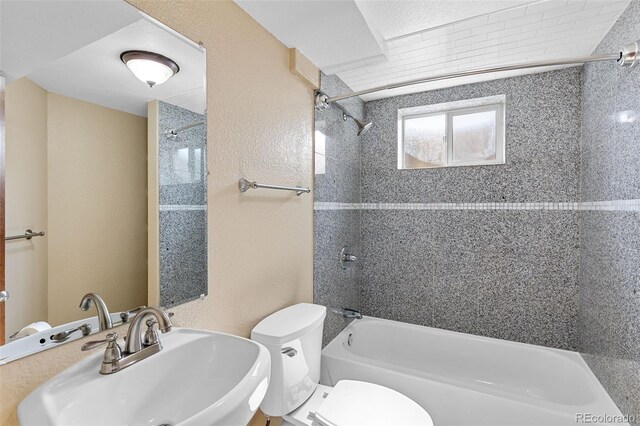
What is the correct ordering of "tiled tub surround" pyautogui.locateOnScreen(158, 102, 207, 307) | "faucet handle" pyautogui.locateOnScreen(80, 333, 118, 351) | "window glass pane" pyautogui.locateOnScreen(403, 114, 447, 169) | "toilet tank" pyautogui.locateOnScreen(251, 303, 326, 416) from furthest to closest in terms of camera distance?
1. "window glass pane" pyautogui.locateOnScreen(403, 114, 447, 169)
2. "toilet tank" pyautogui.locateOnScreen(251, 303, 326, 416)
3. "tiled tub surround" pyautogui.locateOnScreen(158, 102, 207, 307)
4. "faucet handle" pyautogui.locateOnScreen(80, 333, 118, 351)

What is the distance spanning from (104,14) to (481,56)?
2.15 metres

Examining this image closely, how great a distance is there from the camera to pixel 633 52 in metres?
1.34

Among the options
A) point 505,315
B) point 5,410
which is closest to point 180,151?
point 5,410

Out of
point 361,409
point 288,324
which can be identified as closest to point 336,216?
point 288,324

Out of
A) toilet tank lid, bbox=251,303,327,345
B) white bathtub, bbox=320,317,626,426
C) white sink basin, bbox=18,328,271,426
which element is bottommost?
white bathtub, bbox=320,317,626,426

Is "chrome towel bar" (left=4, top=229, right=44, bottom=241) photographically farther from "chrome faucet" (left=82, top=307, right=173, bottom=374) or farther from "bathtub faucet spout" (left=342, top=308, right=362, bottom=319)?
"bathtub faucet spout" (left=342, top=308, right=362, bottom=319)

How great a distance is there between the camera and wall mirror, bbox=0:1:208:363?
2.51ft

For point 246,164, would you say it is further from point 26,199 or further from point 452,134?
point 452,134

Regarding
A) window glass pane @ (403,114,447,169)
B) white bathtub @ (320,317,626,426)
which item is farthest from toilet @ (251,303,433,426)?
window glass pane @ (403,114,447,169)

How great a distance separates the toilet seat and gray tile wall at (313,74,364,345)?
62 cm

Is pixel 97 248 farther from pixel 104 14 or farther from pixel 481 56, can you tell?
pixel 481 56

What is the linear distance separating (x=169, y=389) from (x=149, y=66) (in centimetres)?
109

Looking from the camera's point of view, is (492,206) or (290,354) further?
(492,206)

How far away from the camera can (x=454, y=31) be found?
177 centimetres
